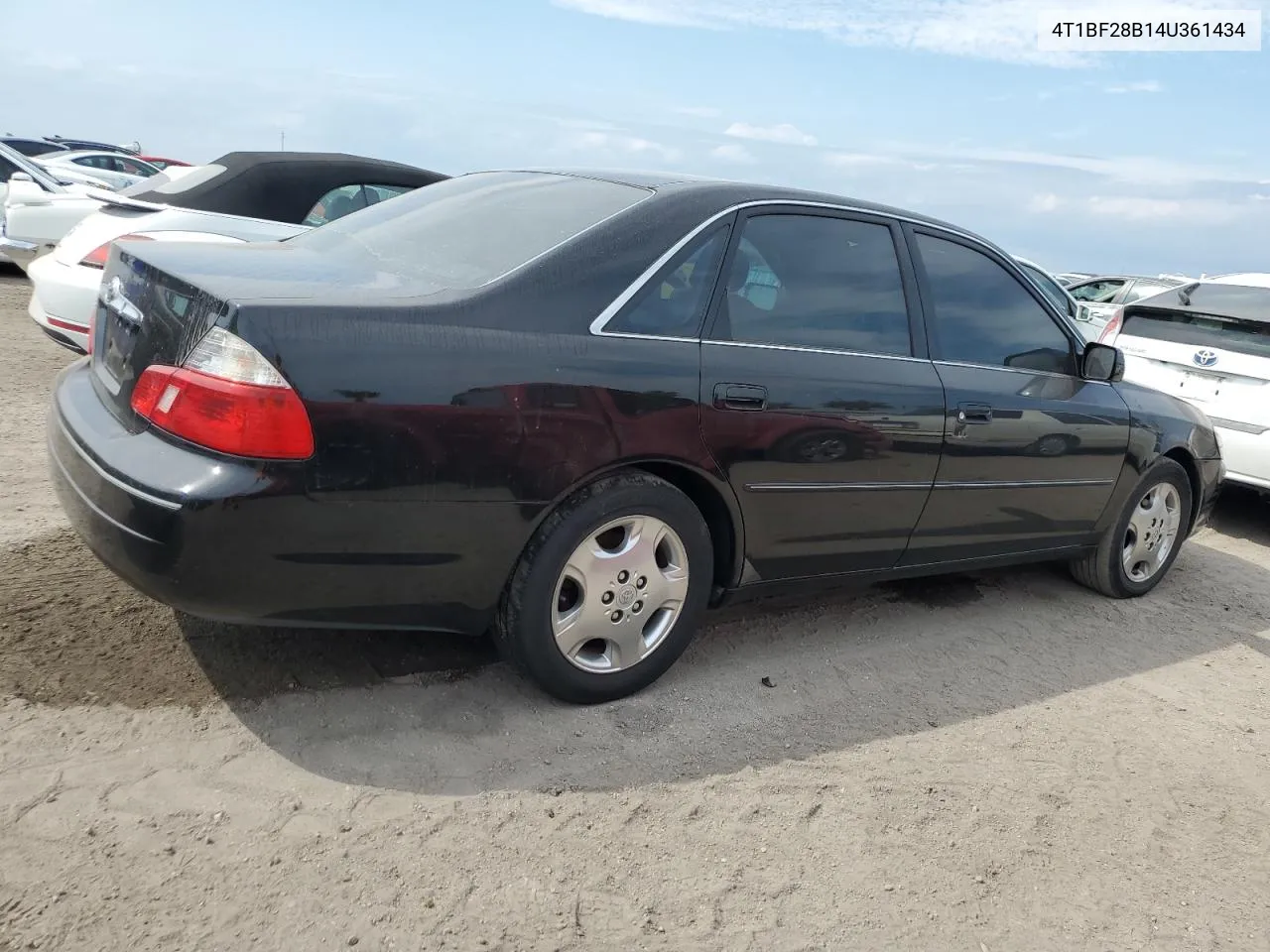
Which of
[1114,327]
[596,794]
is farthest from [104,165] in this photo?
[596,794]

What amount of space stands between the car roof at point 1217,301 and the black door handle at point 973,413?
345 cm

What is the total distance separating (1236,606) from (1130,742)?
6.86 feet

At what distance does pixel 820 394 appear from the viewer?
3410mm

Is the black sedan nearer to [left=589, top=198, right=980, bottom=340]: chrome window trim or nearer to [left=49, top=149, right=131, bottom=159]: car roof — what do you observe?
[left=589, top=198, right=980, bottom=340]: chrome window trim

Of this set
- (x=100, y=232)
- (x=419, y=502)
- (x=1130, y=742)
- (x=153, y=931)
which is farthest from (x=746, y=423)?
(x=100, y=232)

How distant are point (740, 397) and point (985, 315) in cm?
145

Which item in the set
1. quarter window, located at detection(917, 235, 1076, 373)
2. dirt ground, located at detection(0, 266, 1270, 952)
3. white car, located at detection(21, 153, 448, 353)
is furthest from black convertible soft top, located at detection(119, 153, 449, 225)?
quarter window, located at detection(917, 235, 1076, 373)

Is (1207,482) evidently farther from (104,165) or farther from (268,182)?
(104,165)

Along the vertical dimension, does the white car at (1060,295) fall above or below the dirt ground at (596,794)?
above

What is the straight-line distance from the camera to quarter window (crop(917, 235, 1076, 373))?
13.0ft

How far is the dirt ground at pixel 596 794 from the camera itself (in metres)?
2.30

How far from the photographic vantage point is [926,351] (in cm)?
383

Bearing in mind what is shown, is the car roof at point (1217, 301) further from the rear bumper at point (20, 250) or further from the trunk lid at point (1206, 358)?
the rear bumper at point (20, 250)

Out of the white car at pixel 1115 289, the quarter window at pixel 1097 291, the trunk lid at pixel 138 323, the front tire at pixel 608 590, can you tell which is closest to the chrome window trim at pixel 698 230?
the front tire at pixel 608 590
